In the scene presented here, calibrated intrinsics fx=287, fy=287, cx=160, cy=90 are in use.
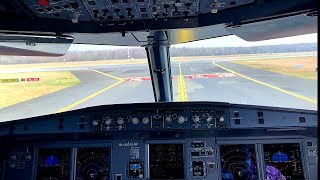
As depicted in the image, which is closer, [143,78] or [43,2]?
[43,2]

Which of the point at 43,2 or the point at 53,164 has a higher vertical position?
the point at 43,2

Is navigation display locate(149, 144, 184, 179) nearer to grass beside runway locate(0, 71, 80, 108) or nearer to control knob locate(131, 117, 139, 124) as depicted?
control knob locate(131, 117, 139, 124)

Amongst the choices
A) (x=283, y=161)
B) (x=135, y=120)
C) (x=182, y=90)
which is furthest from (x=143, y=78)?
(x=283, y=161)

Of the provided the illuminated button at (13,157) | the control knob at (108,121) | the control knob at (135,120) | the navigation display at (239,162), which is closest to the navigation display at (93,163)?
the control knob at (108,121)

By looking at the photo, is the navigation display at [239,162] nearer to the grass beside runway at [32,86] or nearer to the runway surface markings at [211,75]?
the runway surface markings at [211,75]

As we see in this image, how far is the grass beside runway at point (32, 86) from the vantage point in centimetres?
399

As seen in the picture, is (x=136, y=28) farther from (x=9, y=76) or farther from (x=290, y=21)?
(x=9, y=76)

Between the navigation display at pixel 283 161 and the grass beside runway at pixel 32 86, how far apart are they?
11.3ft

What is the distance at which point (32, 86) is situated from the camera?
4492 mm

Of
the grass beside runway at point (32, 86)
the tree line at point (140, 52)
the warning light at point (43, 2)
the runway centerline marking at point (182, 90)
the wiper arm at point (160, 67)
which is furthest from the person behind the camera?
the runway centerline marking at point (182, 90)

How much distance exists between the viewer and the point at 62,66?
4.60 m

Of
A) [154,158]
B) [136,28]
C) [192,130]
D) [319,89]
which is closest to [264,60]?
[192,130]

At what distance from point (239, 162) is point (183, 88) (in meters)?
1.90

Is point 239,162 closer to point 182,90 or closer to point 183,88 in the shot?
point 182,90
